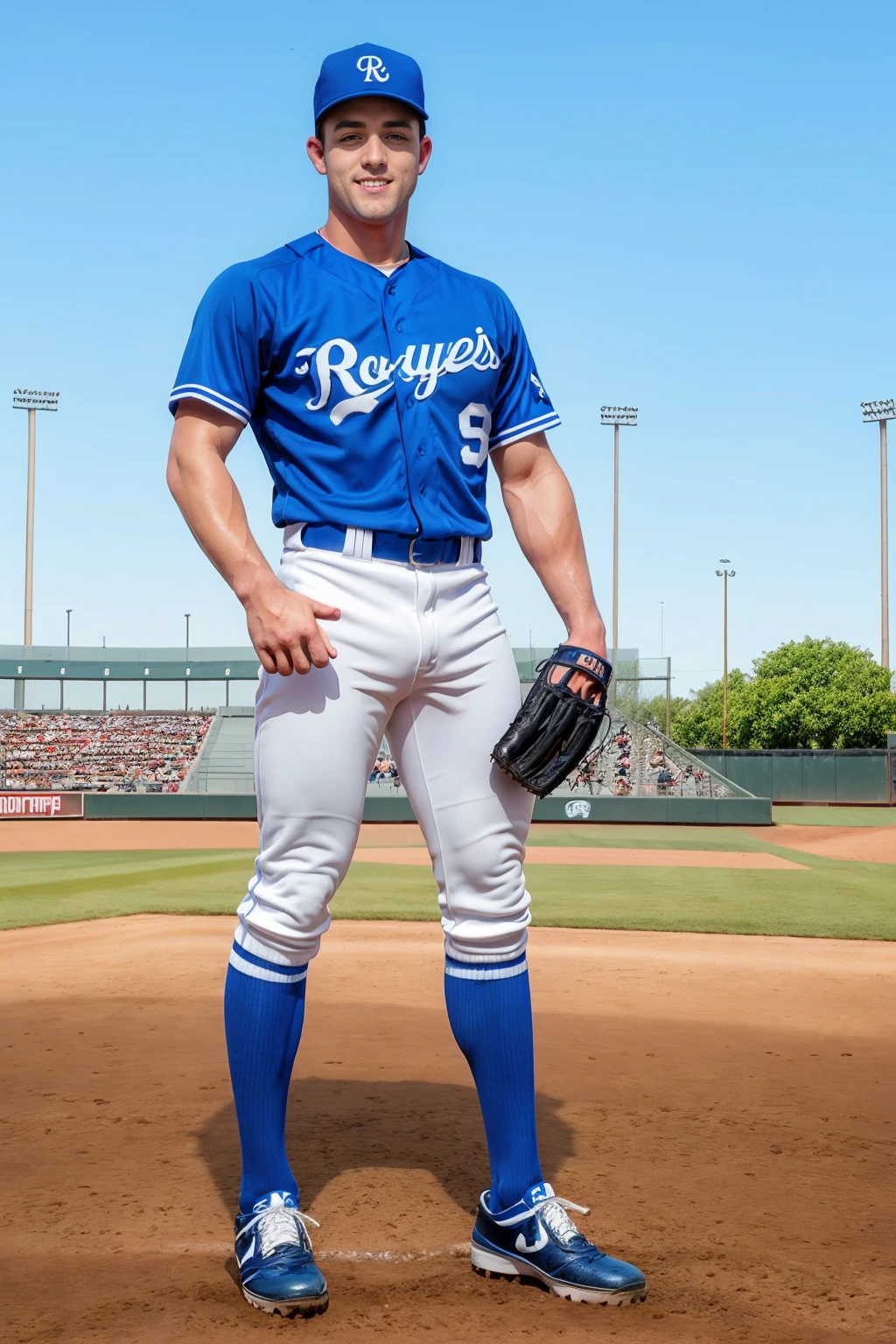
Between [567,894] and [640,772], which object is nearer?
[567,894]

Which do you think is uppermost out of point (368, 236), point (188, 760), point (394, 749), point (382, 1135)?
point (368, 236)

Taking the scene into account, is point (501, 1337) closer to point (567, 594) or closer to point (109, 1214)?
point (109, 1214)

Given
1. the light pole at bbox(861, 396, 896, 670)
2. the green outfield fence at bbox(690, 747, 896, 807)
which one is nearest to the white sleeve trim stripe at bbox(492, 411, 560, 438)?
the green outfield fence at bbox(690, 747, 896, 807)

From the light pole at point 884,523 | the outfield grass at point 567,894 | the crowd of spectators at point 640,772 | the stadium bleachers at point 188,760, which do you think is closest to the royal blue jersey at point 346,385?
the outfield grass at point 567,894

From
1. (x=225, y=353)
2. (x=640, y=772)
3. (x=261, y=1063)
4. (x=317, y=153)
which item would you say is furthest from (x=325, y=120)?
(x=640, y=772)

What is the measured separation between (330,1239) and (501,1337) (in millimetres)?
538

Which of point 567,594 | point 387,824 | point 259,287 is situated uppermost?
point 259,287

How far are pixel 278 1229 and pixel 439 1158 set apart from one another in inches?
32.4

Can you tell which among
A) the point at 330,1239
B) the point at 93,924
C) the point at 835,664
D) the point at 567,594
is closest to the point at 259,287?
the point at 567,594

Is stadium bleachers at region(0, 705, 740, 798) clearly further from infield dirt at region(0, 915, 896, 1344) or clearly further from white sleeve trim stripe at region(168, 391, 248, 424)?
white sleeve trim stripe at region(168, 391, 248, 424)

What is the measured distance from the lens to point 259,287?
7.18 feet

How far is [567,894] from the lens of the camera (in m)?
10.5

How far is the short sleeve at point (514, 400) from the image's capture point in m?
2.44

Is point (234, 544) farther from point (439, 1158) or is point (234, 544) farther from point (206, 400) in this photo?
point (439, 1158)
